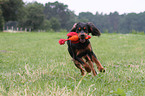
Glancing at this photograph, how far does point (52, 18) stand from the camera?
90000mm

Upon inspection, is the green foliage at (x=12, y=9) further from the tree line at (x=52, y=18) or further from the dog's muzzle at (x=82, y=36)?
the dog's muzzle at (x=82, y=36)

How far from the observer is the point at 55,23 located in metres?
88.4

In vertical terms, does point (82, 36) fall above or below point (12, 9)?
below

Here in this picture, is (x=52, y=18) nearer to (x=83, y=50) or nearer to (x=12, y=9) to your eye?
(x=12, y=9)

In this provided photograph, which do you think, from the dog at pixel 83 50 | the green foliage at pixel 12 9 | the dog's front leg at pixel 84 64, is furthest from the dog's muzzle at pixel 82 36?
the green foliage at pixel 12 9

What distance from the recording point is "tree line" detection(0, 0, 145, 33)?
5028 centimetres

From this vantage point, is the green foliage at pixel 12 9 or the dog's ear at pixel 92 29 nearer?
the dog's ear at pixel 92 29

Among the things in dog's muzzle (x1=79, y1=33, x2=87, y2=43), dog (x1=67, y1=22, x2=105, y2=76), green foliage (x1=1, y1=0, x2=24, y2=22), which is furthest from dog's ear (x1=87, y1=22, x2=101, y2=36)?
green foliage (x1=1, y1=0, x2=24, y2=22)

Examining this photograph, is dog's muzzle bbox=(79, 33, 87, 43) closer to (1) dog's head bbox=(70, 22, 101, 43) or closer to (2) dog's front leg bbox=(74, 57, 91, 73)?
(1) dog's head bbox=(70, 22, 101, 43)

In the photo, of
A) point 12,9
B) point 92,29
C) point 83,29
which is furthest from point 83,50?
point 12,9

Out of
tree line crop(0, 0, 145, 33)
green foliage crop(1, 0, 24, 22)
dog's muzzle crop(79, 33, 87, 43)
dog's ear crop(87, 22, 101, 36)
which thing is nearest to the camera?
dog's muzzle crop(79, 33, 87, 43)

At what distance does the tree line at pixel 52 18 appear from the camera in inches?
1980

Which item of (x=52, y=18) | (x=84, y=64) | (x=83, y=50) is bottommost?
(x=84, y=64)

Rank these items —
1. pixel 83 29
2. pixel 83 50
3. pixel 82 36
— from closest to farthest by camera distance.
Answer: pixel 82 36
pixel 83 50
pixel 83 29
